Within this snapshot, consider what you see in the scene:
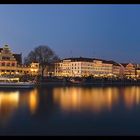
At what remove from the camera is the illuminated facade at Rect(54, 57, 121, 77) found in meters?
50.5

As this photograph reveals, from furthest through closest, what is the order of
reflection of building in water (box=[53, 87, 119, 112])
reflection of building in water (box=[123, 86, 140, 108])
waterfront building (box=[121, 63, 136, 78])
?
waterfront building (box=[121, 63, 136, 78])
reflection of building in water (box=[123, 86, 140, 108])
reflection of building in water (box=[53, 87, 119, 112])

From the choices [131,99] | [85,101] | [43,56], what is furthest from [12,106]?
[43,56]

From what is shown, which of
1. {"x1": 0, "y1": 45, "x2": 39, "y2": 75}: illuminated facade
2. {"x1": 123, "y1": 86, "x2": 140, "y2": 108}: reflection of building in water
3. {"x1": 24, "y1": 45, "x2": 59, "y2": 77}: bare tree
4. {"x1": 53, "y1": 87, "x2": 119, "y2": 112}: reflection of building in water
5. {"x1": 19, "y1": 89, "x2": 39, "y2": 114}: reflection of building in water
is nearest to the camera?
{"x1": 19, "y1": 89, "x2": 39, "y2": 114}: reflection of building in water

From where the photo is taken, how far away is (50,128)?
6230 millimetres

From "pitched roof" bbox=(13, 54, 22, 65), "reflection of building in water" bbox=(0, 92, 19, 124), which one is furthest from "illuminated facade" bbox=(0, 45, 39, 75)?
"reflection of building in water" bbox=(0, 92, 19, 124)

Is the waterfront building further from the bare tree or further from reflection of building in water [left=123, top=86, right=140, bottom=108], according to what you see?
reflection of building in water [left=123, top=86, right=140, bottom=108]

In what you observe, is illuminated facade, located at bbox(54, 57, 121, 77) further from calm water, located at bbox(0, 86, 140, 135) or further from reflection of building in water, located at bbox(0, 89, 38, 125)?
calm water, located at bbox(0, 86, 140, 135)

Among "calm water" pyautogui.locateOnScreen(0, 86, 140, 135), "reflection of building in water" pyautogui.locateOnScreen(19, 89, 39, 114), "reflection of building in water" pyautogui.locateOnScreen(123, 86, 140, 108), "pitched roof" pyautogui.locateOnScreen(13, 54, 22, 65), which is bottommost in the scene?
"reflection of building in water" pyautogui.locateOnScreen(123, 86, 140, 108)

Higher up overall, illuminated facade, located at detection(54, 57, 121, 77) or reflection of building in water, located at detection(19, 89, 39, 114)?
illuminated facade, located at detection(54, 57, 121, 77)

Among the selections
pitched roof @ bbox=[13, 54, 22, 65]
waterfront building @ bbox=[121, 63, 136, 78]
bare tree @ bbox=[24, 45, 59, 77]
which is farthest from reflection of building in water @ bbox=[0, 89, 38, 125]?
waterfront building @ bbox=[121, 63, 136, 78]

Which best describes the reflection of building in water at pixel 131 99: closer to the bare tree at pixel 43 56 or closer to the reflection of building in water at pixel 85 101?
the reflection of building in water at pixel 85 101

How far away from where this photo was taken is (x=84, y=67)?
51.6 meters

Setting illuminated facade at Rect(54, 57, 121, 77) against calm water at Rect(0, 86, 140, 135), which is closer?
calm water at Rect(0, 86, 140, 135)

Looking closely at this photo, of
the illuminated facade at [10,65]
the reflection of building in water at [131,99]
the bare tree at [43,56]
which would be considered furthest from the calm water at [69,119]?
the illuminated facade at [10,65]
